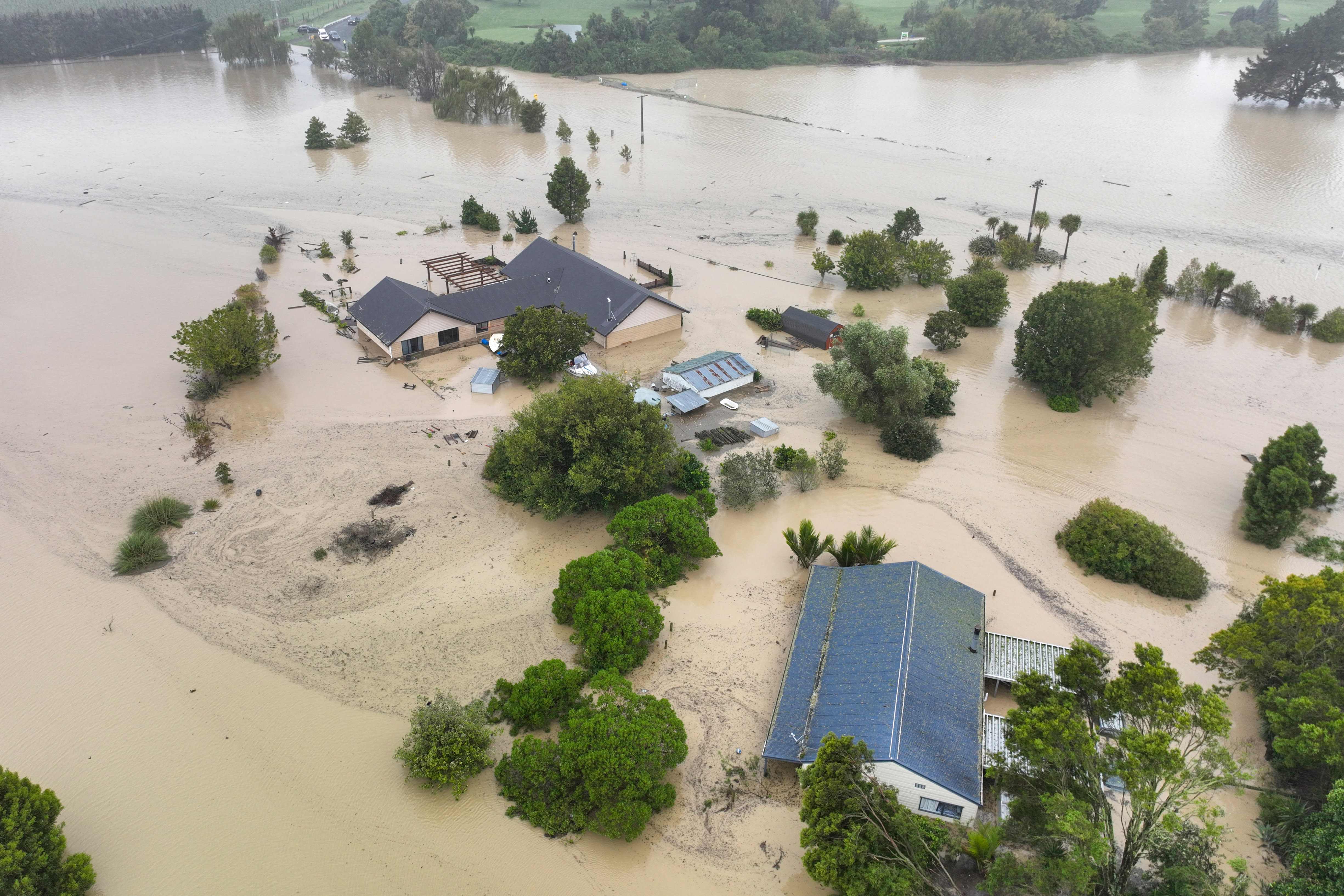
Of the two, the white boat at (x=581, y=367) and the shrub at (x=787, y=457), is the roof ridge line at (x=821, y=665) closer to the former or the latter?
the shrub at (x=787, y=457)

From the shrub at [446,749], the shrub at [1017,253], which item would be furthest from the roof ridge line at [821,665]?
the shrub at [1017,253]

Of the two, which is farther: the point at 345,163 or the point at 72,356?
the point at 345,163

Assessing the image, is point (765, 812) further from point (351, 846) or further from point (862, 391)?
point (862, 391)

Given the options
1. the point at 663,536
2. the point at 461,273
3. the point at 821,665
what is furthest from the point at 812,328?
the point at 821,665

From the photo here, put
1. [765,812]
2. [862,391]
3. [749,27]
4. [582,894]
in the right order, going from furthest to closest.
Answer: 1. [749,27]
2. [862,391]
3. [765,812]
4. [582,894]

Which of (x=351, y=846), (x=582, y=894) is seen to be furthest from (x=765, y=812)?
(x=351, y=846)

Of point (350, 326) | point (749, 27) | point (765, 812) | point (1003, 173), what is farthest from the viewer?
point (749, 27)

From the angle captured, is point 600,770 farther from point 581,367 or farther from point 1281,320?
point 1281,320
